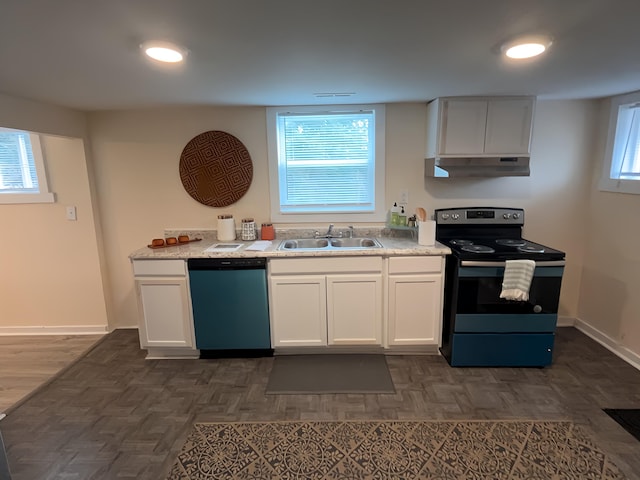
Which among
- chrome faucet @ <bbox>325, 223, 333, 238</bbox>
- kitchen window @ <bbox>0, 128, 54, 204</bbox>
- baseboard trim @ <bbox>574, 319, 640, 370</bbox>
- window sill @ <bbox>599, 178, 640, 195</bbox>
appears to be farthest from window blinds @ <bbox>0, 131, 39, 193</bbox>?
baseboard trim @ <bbox>574, 319, 640, 370</bbox>

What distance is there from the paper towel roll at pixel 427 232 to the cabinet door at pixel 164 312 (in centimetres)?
191

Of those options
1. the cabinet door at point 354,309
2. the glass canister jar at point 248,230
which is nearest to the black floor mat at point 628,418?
the cabinet door at point 354,309

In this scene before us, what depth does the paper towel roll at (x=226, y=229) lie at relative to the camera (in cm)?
311

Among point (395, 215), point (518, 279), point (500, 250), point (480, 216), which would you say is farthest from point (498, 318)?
point (395, 215)

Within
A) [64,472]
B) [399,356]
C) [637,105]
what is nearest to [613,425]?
[399,356]

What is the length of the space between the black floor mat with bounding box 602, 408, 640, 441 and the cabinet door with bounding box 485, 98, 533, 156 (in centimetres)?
186

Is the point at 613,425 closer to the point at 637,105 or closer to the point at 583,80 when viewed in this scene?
the point at 583,80

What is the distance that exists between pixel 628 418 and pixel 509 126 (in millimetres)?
2100

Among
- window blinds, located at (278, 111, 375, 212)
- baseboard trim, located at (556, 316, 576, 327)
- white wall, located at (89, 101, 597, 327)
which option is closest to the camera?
white wall, located at (89, 101, 597, 327)

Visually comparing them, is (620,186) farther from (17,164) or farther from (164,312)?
(17,164)

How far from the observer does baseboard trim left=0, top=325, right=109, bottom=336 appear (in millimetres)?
3395

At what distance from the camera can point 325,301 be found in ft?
9.16

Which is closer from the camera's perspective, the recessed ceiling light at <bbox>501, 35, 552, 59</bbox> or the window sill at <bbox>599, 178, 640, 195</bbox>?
the recessed ceiling light at <bbox>501, 35, 552, 59</bbox>

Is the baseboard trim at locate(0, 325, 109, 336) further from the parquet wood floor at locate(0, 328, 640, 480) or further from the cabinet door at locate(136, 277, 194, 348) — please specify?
the cabinet door at locate(136, 277, 194, 348)
